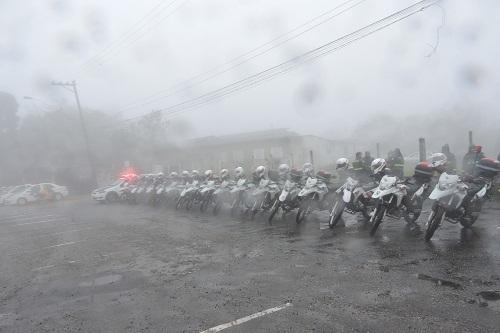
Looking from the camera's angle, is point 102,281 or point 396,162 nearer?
point 102,281

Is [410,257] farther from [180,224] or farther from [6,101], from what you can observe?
[6,101]

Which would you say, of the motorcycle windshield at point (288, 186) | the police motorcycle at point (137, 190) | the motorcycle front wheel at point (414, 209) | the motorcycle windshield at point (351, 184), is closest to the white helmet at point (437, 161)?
the motorcycle front wheel at point (414, 209)

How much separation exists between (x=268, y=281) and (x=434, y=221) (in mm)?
2841

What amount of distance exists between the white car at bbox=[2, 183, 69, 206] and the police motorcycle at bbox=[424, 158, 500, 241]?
28299 mm

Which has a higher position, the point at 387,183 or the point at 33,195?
the point at 387,183

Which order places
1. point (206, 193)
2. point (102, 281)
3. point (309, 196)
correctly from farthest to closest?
point (206, 193)
point (309, 196)
point (102, 281)

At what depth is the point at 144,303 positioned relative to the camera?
4.73m

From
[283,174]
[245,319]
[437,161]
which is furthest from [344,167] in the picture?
[245,319]

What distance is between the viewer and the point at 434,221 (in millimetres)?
6375

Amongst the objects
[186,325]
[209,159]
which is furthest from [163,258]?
[209,159]

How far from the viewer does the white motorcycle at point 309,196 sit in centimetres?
→ 919

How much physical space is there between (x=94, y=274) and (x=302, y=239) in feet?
11.4

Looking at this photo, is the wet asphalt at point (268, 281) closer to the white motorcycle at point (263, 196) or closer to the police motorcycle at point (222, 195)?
the white motorcycle at point (263, 196)

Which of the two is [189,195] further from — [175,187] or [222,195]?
[175,187]
